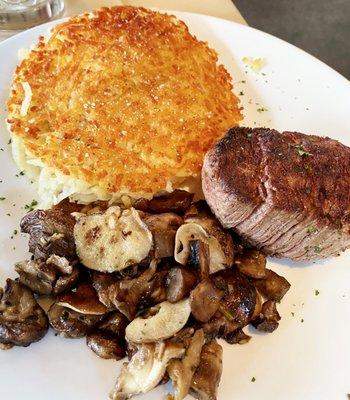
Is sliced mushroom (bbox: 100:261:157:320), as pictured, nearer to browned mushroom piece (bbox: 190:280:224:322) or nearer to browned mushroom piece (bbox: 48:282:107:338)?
browned mushroom piece (bbox: 48:282:107:338)

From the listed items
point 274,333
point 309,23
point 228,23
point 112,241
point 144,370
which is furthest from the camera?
point 309,23

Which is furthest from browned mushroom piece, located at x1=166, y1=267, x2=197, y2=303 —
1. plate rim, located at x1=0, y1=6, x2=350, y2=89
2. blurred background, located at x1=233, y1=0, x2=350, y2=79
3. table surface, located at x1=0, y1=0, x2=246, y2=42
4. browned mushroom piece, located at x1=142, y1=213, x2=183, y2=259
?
blurred background, located at x1=233, y1=0, x2=350, y2=79

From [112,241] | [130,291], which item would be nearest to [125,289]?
[130,291]

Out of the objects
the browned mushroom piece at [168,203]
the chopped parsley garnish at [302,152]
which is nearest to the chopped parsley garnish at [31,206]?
the browned mushroom piece at [168,203]

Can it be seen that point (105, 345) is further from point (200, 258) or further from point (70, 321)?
point (200, 258)

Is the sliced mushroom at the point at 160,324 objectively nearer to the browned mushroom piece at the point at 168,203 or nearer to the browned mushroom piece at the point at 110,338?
the browned mushroom piece at the point at 110,338

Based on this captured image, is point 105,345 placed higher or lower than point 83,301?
lower

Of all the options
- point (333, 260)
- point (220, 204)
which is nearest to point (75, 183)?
point (220, 204)
